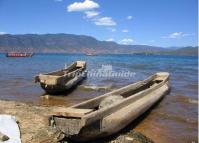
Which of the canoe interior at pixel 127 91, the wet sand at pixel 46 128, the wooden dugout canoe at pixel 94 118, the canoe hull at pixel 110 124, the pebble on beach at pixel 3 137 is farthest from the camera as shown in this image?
the canoe interior at pixel 127 91

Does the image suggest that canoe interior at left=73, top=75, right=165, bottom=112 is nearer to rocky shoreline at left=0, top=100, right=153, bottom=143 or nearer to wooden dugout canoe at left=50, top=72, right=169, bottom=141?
wooden dugout canoe at left=50, top=72, right=169, bottom=141

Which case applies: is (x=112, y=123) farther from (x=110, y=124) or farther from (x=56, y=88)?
(x=56, y=88)

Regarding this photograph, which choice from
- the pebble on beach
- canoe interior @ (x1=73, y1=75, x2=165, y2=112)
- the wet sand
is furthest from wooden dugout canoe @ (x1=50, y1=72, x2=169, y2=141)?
the pebble on beach

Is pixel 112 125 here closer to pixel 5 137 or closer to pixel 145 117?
pixel 5 137

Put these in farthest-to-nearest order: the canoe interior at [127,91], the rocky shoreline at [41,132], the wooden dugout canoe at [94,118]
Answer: the canoe interior at [127,91] < the rocky shoreline at [41,132] < the wooden dugout canoe at [94,118]

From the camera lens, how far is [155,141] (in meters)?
8.39

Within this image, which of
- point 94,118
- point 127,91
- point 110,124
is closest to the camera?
point 94,118

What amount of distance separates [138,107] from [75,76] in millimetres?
8866

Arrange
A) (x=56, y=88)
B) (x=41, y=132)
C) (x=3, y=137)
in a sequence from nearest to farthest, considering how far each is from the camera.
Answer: (x=3, y=137), (x=41, y=132), (x=56, y=88)

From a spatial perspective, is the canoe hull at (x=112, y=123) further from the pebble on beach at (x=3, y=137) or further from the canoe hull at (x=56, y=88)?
the canoe hull at (x=56, y=88)

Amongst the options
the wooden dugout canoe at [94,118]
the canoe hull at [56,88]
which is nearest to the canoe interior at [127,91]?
the wooden dugout canoe at [94,118]

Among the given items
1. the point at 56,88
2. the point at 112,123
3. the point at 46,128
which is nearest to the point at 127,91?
the point at 56,88

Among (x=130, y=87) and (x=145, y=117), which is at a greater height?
(x=130, y=87)

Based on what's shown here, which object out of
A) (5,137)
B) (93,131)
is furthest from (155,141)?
(5,137)
